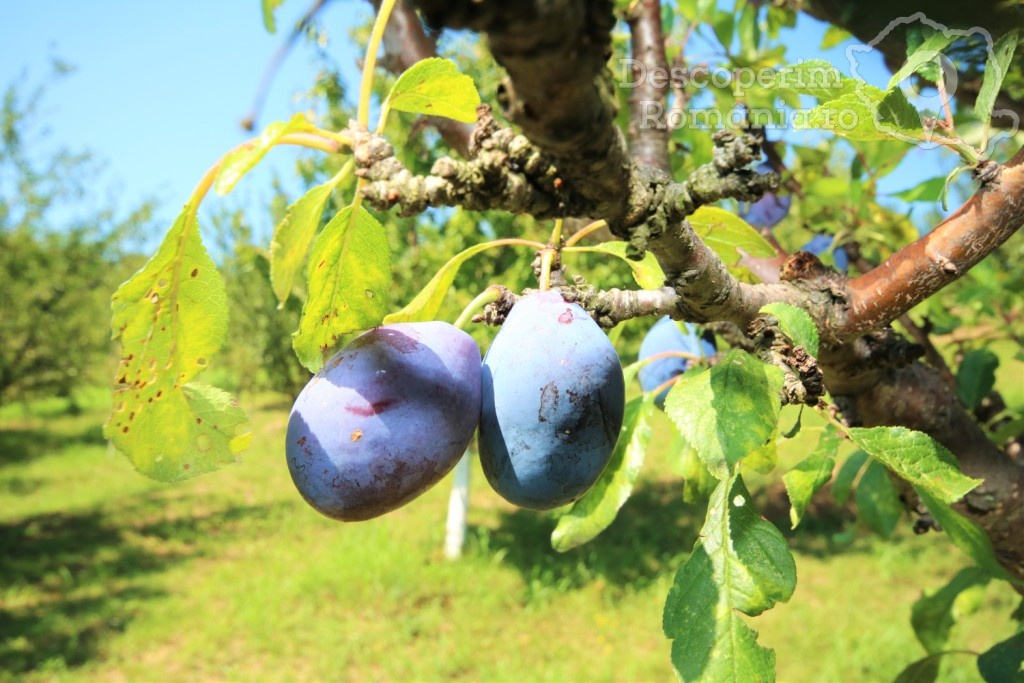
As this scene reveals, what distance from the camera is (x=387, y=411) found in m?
0.62

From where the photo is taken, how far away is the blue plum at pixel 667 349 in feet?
3.76

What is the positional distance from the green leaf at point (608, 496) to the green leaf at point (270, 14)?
87 centimetres

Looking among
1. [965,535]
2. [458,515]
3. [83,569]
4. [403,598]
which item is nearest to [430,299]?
[965,535]

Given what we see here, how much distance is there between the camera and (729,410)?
594 mm

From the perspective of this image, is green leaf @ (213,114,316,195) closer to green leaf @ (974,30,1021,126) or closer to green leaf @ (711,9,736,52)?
green leaf @ (974,30,1021,126)

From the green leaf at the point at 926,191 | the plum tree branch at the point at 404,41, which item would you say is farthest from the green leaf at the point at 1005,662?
the plum tree branch at the point at 404,41

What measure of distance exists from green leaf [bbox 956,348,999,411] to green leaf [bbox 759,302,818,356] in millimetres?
838

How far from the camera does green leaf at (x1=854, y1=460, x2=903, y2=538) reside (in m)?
1.24

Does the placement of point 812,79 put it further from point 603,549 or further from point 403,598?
point 603,549

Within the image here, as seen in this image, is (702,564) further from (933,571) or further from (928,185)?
(933,571)

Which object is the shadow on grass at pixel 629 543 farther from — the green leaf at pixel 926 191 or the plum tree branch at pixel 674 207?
the plum tree branch at pixel 674 207

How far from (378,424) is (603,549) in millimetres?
5051

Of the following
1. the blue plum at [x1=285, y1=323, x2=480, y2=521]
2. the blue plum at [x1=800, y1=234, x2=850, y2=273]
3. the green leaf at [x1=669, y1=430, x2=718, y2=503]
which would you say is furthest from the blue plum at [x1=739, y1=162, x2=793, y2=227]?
the blue plum at [x1=285, y1=323, x2=480, y2=521]

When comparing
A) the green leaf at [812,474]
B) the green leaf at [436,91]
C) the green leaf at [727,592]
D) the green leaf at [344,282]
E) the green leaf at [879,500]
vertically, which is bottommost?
the green leaf at [879,500]
